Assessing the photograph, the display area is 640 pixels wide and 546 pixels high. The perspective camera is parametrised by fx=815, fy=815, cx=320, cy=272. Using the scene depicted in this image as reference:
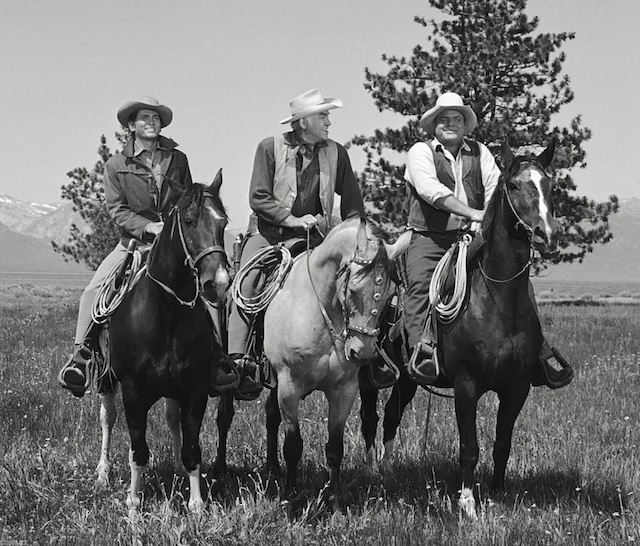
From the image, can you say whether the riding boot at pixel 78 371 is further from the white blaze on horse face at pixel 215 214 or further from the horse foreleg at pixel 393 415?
the horse foreleg at pixel 393 415

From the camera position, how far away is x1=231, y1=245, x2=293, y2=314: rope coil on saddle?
6.79m

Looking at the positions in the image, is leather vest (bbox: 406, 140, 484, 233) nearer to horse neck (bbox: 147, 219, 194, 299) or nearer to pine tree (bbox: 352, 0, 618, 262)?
horse neck (bbox: 147, 219, 194, 299)

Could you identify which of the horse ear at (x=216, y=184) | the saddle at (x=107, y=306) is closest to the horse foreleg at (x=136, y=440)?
the saddle at (x=107, y=306)

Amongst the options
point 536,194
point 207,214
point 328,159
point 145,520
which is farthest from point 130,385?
point 536,194

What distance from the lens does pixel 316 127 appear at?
23.5 ft

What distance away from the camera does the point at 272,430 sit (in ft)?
23.9

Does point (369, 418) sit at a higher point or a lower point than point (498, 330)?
lower

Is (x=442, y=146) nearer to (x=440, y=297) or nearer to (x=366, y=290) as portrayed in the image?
(x=440, y=297)

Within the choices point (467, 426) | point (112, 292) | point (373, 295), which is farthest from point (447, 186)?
point (112, 292)

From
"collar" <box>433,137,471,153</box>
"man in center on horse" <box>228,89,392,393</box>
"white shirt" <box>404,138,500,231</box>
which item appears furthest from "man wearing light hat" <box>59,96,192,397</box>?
"collar" <box>433,137,471,153</box>

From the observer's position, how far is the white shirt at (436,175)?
22.8ft

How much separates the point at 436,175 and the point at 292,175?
1277 millimetres

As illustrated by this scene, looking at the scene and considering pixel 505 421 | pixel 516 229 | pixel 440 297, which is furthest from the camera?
pixel 440 297

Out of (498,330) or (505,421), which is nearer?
(498,330)
